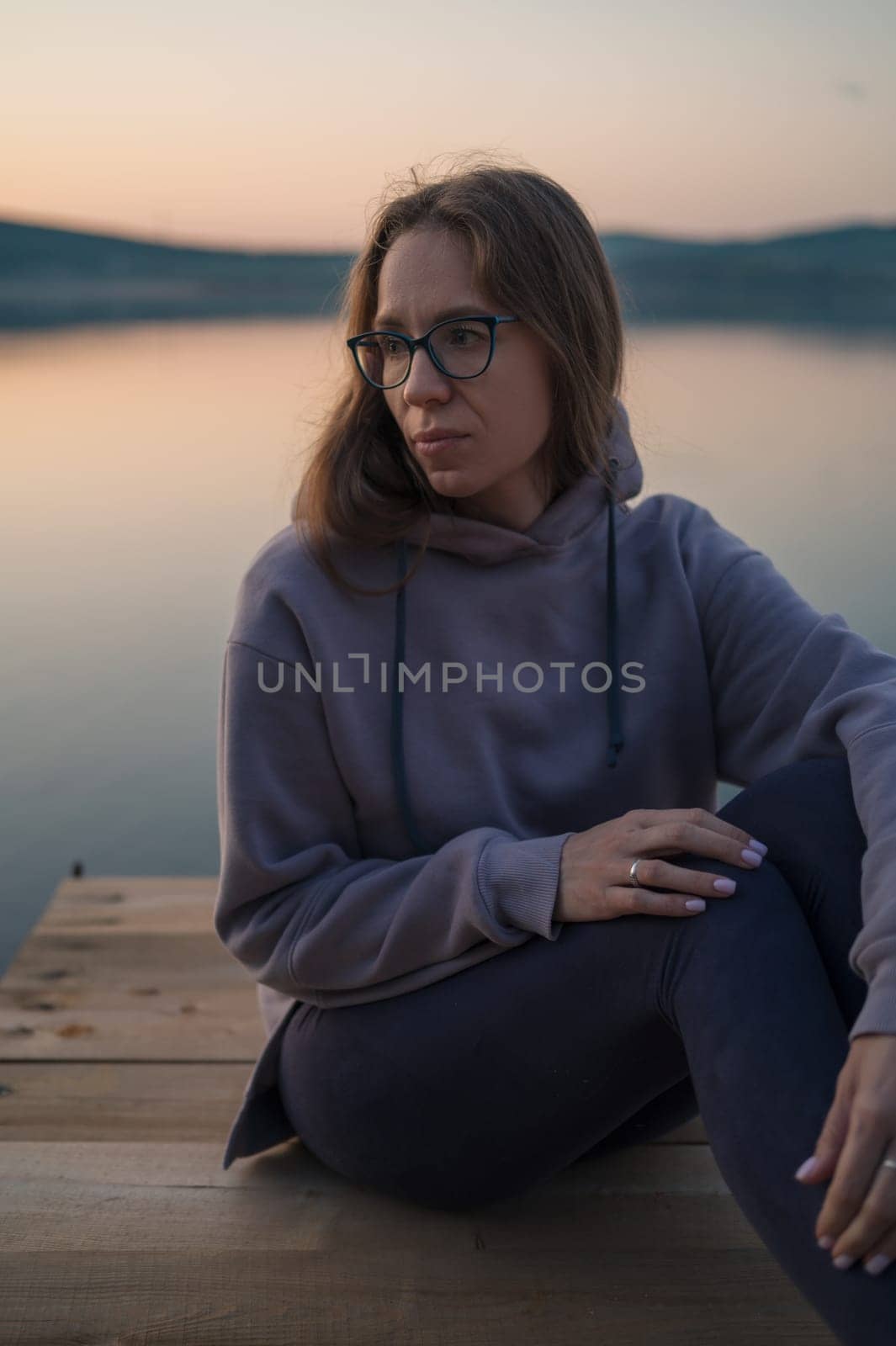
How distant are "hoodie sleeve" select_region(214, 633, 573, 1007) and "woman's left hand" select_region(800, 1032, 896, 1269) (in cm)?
34

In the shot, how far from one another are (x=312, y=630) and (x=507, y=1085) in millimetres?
533

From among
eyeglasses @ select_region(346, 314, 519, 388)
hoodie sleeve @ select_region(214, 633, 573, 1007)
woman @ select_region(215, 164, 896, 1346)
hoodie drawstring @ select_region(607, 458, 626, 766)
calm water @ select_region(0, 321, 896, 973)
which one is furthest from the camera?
calm water @ select_region(0, 321, 896, 973)

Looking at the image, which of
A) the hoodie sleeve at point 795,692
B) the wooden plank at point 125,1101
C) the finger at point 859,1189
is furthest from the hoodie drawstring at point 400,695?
the finger at point 859,1189

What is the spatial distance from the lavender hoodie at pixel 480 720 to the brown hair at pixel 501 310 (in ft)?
0.13

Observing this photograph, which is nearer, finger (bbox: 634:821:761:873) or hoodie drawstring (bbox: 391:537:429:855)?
finger (bbox: 634:821:761:873)

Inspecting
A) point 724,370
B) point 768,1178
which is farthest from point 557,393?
point 724,370

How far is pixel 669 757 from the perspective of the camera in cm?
155

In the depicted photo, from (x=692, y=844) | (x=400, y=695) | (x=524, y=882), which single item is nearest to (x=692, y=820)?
(x=692, y=844)

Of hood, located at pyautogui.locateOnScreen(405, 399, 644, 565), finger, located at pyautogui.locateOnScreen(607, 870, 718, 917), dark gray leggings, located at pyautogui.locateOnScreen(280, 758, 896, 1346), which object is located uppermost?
hood, located at pyautogui.locateOnScreen(405, 399, 644, 565)

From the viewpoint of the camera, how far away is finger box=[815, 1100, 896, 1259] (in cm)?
93

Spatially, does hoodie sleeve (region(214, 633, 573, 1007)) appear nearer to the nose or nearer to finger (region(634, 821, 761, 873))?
finger (region(634, 821, 761, 873))

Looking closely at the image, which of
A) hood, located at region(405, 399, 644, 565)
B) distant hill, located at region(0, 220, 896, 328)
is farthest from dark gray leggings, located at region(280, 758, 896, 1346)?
A: distant hill, located at region(0, 220, 896, 328)

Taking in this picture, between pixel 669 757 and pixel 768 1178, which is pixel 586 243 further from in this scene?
pixel 768 1178

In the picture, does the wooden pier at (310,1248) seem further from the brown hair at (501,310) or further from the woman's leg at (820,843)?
the brown hair at (501,310)
